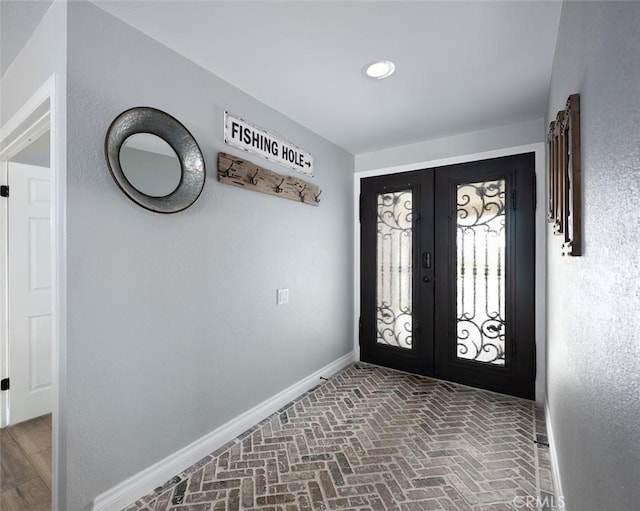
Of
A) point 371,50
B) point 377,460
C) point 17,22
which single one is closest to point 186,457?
point 377,460

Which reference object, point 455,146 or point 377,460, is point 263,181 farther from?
point 377,460

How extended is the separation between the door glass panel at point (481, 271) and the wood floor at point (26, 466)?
341 centimetres

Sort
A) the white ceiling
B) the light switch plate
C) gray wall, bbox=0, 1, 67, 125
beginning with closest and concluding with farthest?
gray wall, bbox=0, 1, 67, 125 → the white ceiling → the light switch plate

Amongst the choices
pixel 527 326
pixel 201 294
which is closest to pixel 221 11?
pixel 201 294

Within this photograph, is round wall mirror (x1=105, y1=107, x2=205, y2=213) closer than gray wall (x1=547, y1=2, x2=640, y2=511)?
No

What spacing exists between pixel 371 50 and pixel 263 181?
47.2 inches

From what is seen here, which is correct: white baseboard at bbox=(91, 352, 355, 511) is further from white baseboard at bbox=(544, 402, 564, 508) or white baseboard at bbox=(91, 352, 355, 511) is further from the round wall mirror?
white baseboard at bbox=(544, 402, 564, 508)

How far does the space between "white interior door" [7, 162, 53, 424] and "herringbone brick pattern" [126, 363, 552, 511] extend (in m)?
1.76

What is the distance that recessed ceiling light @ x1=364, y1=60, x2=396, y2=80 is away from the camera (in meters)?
2.06

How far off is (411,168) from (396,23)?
189 cm

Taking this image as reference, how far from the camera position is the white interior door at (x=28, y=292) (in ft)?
8.40

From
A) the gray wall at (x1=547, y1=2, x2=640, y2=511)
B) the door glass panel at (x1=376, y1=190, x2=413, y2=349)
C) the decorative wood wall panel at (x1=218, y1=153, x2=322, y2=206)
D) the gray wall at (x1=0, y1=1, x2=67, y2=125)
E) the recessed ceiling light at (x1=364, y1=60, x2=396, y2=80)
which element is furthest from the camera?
the door glass panel at (x1=376, y1=190, x2=413, y2=349)

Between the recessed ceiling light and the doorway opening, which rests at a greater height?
the recessed ceiling light

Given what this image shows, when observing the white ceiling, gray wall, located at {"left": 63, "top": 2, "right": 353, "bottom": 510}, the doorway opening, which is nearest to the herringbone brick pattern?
gray wall, located at {"left": 63, "top": 2, "right": 353, "bottom": 510}
